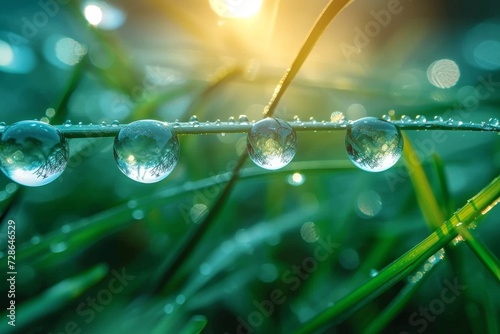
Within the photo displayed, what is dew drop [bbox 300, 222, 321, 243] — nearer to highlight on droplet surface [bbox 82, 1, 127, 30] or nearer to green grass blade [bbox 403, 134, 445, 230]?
green grass blade [bbox 403, 134, 445, 230]

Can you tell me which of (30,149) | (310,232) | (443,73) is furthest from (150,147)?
(443,73)

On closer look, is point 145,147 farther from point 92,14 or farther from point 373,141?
point 92,14

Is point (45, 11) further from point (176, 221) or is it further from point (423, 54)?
point (423, 54)

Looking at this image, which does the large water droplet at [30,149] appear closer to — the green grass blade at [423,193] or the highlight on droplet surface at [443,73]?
the green grass blade at [423,193]

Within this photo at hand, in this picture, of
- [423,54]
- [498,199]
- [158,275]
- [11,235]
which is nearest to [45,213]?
[11,235]

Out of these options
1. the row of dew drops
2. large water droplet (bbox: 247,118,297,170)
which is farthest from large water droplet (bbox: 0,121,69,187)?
large water droplet (bbox: 247,118,297,170)

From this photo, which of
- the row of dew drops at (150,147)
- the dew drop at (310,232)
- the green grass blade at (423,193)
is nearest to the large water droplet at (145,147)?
the row of dew drops at (150,147)
